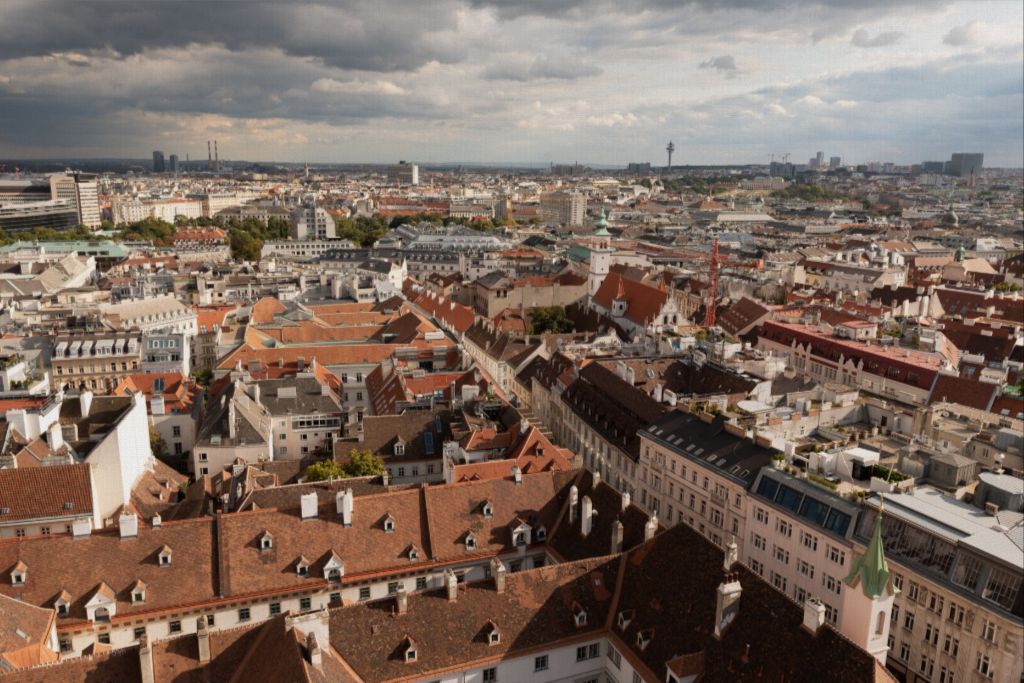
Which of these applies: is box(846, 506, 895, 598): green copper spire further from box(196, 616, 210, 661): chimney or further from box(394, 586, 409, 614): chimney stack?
box(196, 616, 210, 661): chimney

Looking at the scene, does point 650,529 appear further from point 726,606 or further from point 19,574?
point 19,574

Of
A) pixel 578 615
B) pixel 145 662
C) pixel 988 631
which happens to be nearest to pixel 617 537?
pixel 578 615

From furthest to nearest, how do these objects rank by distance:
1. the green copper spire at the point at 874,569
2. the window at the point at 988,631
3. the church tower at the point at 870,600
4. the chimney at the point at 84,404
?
the chimney at the point at 84,404, the window at the point at 988,631, the church tower at the point at 870,600, the green copper spire at the point at 874,569

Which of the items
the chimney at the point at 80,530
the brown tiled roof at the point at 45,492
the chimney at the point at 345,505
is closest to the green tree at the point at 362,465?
the chimney at the point at 345,505

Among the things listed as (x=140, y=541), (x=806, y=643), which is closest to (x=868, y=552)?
(x=806, y=643)

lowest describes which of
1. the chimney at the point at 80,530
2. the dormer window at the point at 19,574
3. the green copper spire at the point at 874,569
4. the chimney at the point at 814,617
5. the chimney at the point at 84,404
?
the dormer window at the point at 19,574

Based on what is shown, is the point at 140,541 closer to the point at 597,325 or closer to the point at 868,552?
the point at 868,552

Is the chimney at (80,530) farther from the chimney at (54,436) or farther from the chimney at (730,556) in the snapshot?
the chimney at (730,556)
